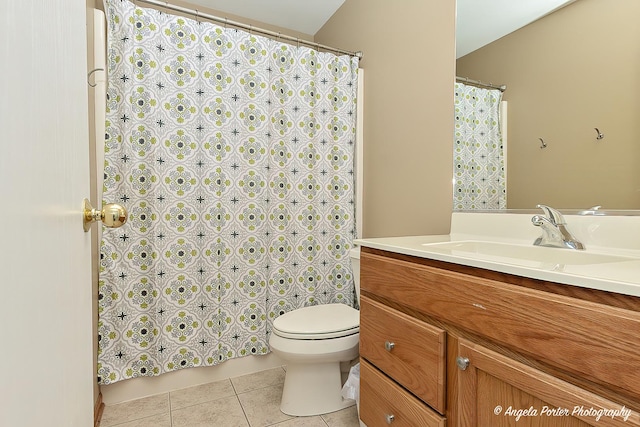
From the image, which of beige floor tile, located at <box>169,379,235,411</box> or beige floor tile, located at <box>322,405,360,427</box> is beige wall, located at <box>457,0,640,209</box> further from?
beige floor tile, located at <box>169,379,235,411</box>

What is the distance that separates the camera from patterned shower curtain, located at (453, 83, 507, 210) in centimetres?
141

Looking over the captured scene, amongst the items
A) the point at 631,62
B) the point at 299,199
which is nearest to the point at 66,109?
the point at 631,62

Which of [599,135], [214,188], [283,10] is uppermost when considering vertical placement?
[283,10]

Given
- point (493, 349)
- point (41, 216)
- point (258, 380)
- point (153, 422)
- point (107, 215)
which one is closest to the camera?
point (41, 216)

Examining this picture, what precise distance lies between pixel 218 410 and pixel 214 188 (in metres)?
1.10

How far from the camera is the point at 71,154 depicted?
0.54 meters

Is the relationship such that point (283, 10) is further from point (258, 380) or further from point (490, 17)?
point (258, 380)

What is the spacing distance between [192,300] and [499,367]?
151 cm

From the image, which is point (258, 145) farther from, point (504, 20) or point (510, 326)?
point (510, 326)

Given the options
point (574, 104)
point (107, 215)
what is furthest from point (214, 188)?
point (574, 104)

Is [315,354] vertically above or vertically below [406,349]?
below

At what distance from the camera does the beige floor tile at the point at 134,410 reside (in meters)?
1.56

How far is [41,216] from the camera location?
382 millimetres

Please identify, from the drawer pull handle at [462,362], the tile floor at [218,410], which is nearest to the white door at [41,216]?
the drawer pull handle at [462,362]
